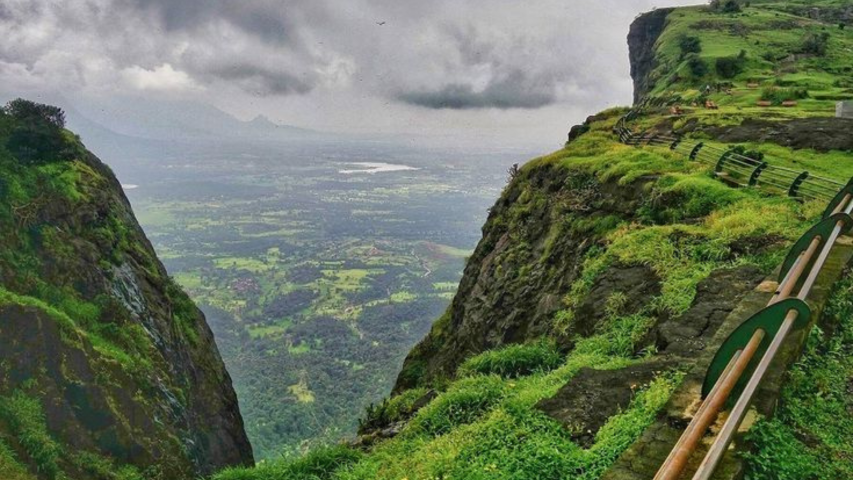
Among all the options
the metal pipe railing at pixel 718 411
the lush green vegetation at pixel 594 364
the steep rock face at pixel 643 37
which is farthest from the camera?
the steep rock face at pixel 643 37

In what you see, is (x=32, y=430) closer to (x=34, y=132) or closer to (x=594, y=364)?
(x=34, y=132)

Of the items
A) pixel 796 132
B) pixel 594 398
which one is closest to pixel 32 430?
pixel 594 398

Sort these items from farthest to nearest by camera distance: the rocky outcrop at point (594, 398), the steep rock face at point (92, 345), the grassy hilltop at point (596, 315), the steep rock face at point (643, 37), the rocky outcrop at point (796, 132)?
the steep rock face at point (643, 37) < the steep rock face at point (92, 345) < the rocky outcrop at point (796, 132) < the rocky outcrop at point (594, 398) < the grassy hilltop at point (596, 315)

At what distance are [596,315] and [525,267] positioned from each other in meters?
7.65

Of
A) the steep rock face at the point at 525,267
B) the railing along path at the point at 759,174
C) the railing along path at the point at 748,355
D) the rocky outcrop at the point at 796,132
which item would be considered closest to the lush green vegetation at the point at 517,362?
the steep rock face at the point at 525,267

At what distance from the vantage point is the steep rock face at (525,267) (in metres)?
15.0

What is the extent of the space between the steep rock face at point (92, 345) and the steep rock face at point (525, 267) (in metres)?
13.4

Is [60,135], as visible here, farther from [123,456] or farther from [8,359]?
[123,456]

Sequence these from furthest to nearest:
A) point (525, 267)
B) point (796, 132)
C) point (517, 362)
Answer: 1. point (796, 132)
2. point (525, 267)
3. point (517, 362)

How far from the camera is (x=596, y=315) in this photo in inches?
421

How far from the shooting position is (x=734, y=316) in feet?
20.4

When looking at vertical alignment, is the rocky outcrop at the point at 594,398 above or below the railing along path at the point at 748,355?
below

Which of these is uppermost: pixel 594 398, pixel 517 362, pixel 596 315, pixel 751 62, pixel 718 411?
Result: pixel 751 62

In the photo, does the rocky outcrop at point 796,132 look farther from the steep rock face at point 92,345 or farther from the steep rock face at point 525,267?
the steep rock face at point 92,345
